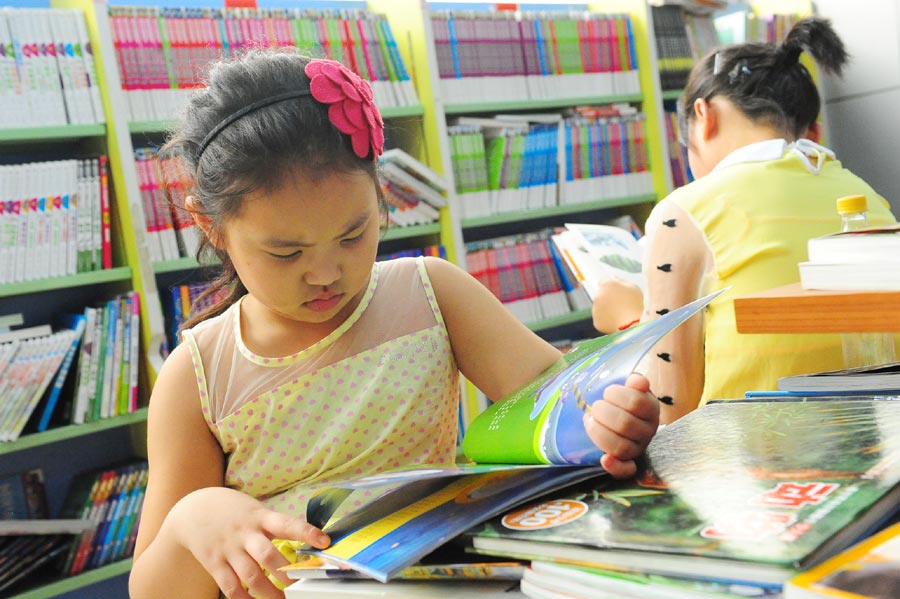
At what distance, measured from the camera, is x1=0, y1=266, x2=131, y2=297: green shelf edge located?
217 centimetres

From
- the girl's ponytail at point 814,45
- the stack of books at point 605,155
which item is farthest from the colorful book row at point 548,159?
the girl's ponytail at point 814,45

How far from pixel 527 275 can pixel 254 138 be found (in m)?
2.23

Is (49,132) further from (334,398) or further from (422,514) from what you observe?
(422,514)

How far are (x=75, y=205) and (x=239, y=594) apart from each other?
1.83 metres

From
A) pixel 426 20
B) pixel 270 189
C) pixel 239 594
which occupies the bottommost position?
pixel 239 594

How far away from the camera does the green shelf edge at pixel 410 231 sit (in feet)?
9.19

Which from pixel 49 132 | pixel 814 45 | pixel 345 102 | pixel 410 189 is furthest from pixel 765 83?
pixel 49 132

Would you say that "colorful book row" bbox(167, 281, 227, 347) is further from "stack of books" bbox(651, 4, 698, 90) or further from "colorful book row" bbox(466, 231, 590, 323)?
"stack of books" bbox(651, 4, 698, 90)

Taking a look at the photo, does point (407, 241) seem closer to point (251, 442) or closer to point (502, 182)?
point (502, 182)

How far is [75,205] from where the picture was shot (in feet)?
7.45

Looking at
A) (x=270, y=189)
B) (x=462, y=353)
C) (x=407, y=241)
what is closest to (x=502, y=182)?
(x=407, y=241)

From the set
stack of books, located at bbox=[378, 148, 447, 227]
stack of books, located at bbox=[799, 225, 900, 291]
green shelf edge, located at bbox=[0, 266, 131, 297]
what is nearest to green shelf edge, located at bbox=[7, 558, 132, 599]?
green shelf edge, located at bbox=[0, 266, 131, 297]

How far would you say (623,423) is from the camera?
0.65m

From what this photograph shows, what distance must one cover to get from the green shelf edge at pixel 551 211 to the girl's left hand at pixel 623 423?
7.48ft
